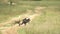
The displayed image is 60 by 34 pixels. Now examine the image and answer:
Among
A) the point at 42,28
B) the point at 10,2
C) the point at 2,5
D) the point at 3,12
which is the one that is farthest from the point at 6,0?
the point at 42,28

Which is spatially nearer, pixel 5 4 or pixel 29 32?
pixel 29 32

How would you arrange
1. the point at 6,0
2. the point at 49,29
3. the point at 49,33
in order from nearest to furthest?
the point at 49,33
the point at 49,29
the point at 6,0

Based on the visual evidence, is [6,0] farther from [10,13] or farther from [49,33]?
[49,33]

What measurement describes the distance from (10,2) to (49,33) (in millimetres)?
20656

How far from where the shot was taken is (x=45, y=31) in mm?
11469

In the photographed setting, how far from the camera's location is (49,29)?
1188 cm

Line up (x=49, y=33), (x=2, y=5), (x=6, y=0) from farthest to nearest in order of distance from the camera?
(x=6, y=0)
(x=2, y=5)
(x=49, y=33)

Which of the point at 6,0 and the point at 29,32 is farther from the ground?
the point at 29,32

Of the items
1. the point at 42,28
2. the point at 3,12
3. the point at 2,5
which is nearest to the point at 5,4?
the point at 2,5

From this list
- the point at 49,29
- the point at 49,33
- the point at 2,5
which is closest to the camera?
the point at 49,33

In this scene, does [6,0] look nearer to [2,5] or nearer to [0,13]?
[2,5]

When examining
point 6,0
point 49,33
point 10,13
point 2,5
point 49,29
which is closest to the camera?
point 49,33

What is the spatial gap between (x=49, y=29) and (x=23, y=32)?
5.45 ft

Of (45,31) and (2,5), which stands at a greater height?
(45,31)
